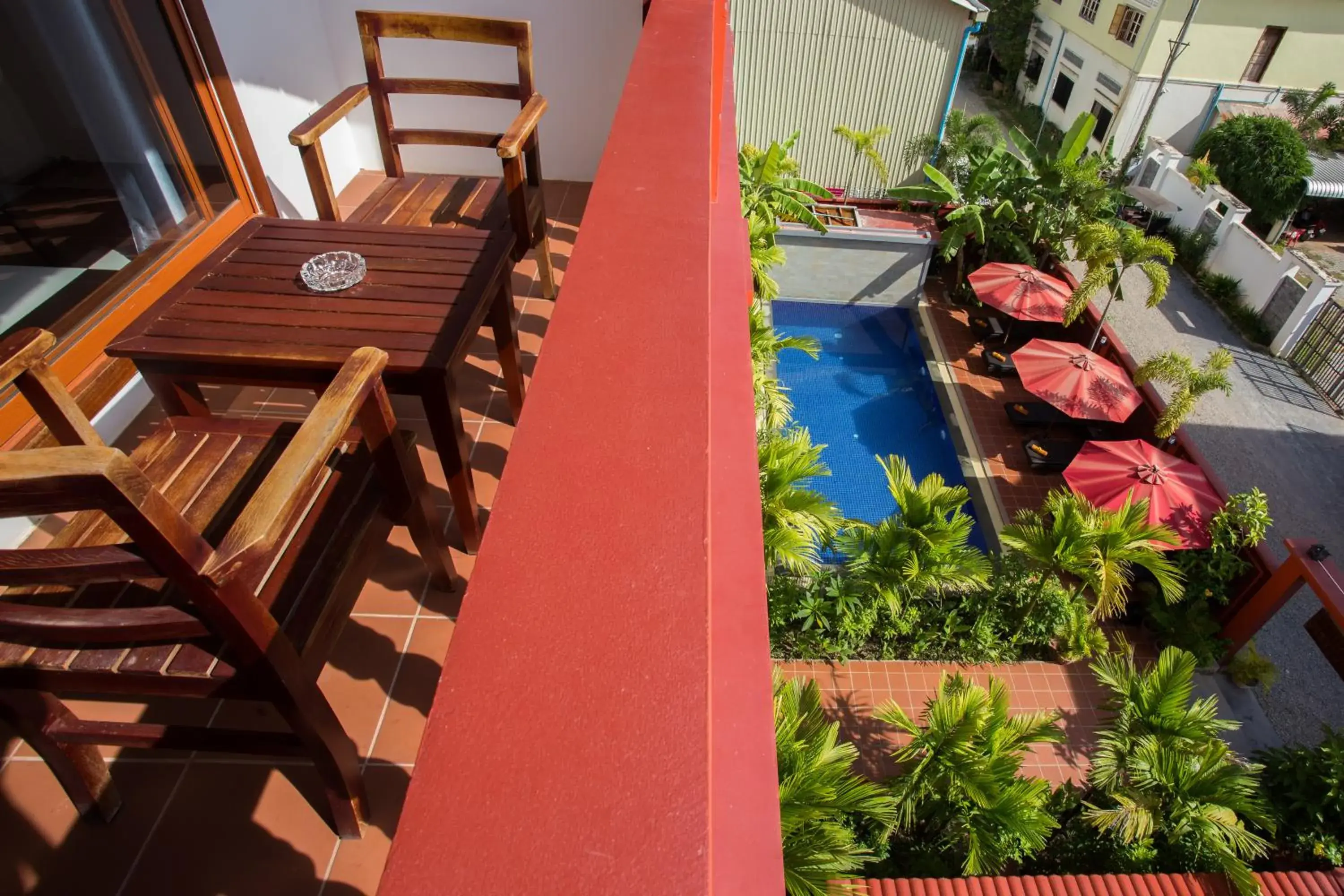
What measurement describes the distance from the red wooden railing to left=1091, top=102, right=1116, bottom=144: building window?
23829mm

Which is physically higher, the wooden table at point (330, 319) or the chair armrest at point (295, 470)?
the chair armrest at point (295, 470)

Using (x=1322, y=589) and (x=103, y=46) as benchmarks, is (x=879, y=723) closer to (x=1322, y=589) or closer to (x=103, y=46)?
(x=1322, y=589)

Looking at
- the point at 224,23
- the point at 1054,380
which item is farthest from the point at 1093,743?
the point at 224,23

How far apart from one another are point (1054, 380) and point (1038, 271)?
272 centimetres

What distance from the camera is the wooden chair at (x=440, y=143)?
2.85m

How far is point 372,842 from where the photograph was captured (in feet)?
6.07

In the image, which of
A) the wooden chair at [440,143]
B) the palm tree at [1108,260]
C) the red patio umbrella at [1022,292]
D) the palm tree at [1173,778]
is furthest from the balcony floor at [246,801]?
the red patio umbrella at [1022,292]

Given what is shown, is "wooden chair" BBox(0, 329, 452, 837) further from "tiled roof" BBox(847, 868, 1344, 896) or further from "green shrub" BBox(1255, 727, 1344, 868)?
"green shrub" BBox(1255, 727, 1344, 868)

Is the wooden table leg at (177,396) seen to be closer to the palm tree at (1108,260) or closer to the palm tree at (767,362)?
the palm tree at (767,362)

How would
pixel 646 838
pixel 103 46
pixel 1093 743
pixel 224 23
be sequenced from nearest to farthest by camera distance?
pixel 646 838 < pixel 103 46 < pixel 224 23 < pixel 1093 743

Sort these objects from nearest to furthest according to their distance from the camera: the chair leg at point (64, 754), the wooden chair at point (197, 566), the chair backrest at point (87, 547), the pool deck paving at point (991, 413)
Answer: the chair backrest at point (87, 547), the wooden chair at point (197, 566), the chair leg at point (64, 754), the pool deck paving at point (991, 413)

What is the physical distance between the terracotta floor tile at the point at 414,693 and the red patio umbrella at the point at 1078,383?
8.16 metres

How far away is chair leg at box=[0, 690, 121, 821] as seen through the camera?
1.58m

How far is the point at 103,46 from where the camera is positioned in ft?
9.04
